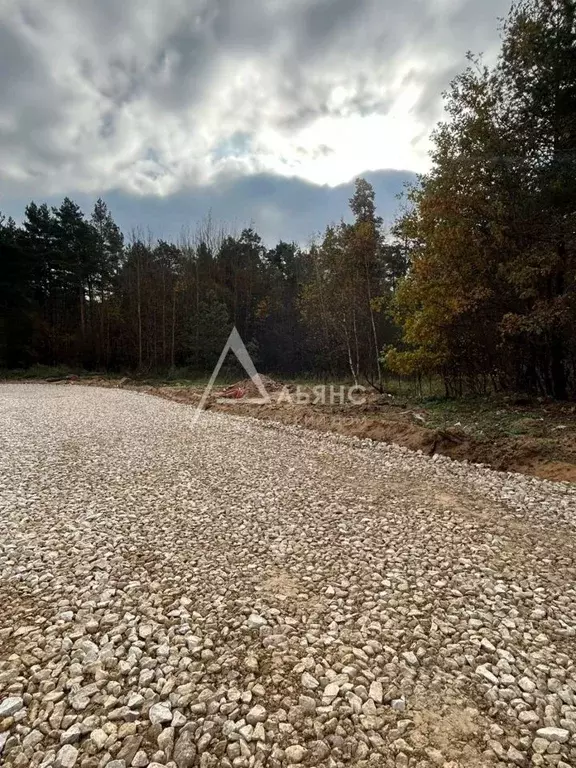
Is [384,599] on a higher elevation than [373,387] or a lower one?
lower

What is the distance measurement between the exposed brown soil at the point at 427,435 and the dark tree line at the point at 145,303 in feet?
38.5

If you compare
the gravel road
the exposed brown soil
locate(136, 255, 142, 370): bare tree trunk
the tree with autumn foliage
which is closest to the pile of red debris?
the exposed brown soil

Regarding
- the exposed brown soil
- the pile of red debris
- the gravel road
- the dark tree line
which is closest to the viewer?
the gravel road

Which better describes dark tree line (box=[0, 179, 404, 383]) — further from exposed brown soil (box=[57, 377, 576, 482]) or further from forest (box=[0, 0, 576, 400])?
exposed brown soil (box=[57, 377, 576, 482])

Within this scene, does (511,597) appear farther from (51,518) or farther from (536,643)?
(51,518)

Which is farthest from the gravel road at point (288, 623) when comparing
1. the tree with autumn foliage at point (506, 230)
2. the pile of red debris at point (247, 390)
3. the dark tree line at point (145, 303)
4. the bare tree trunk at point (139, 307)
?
the bare tree trunk at point (139, 307)

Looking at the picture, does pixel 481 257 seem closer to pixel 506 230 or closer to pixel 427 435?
pixel 506 230

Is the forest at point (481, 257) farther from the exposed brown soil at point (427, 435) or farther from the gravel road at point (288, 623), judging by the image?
the gravel road at point (288, 623)

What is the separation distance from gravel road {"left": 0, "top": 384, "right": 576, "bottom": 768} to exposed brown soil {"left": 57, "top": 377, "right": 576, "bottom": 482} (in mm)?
960

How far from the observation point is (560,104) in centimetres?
844

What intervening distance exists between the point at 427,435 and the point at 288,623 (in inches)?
233

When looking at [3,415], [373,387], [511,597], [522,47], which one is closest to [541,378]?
[373,387]

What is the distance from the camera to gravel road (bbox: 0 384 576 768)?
198 centimetres

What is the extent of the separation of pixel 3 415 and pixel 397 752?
13.8 meters
